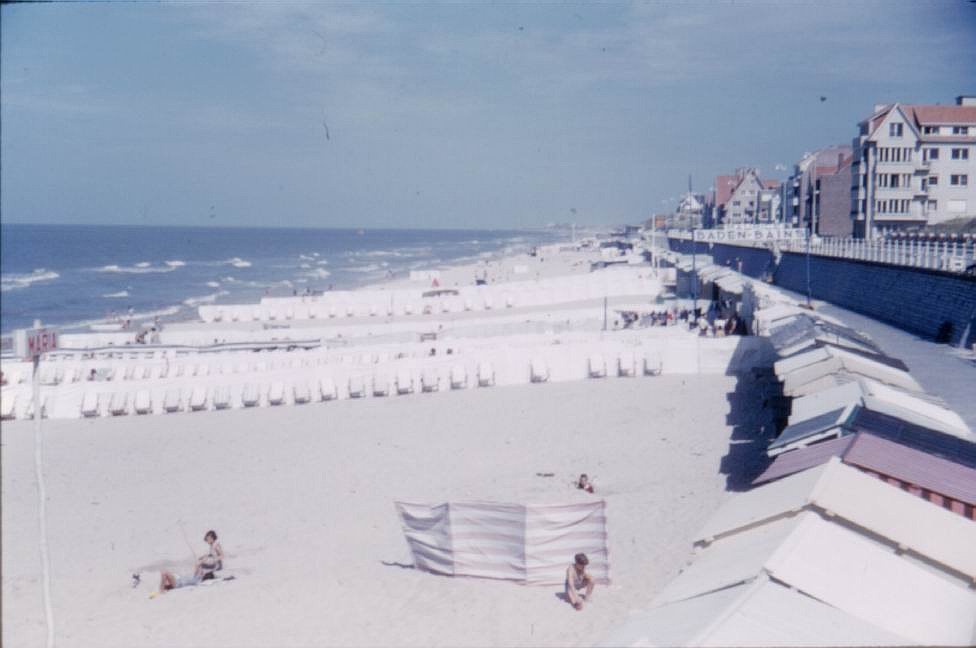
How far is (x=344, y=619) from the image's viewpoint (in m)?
8.41

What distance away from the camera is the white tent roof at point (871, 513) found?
5977 millimetres

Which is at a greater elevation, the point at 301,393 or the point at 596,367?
the point at 596,367

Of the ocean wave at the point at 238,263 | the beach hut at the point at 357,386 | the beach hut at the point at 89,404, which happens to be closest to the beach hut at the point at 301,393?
the beach hut at the point at 357,386

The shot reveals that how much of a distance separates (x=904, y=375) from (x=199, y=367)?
15822 mm

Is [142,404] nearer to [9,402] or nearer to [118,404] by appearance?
[118,404]

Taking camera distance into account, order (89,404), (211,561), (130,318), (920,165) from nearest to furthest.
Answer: (211,561), (89,404), (130,318), (920,165)

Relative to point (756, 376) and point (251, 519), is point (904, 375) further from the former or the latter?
point (251, 519)

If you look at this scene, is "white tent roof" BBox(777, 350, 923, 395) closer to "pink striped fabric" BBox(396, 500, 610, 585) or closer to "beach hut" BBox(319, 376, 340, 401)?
"pink striped fabric" BBox(396, 500, 610, 585)

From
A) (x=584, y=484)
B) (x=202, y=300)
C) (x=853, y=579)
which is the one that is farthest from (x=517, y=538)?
(x=202, y=300)

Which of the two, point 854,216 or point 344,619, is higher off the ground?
point 854,216

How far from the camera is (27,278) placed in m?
65.1

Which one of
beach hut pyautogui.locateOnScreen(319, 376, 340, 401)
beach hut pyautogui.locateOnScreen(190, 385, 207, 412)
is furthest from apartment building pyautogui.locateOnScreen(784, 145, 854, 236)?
beach hut pyautogui.locateOnScreen(190, 385, 207, 412)

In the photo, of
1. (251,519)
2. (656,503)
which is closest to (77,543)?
(251,519)

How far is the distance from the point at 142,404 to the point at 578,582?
1380 cm
